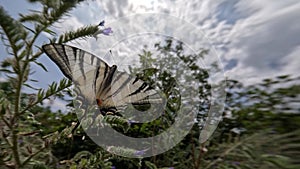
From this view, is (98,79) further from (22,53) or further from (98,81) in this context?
(22,53)

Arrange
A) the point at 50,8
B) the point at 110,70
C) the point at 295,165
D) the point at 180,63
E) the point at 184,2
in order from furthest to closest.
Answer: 1. the point at 180,63
2. the point at 184,2
3. the point at 110,70
4. the point at 50,8
5. the point at 295,165

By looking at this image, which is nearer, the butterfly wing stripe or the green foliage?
the green foliage

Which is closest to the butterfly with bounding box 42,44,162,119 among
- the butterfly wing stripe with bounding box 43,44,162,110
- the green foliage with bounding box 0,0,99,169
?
the butterfly wing stripe with bounding box 43,44,162,110

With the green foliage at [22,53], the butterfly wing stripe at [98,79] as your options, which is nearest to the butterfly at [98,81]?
the butterfly wing stripe at [98,79]

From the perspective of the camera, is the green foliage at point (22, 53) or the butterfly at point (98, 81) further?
the butterfly at point (98, 81)

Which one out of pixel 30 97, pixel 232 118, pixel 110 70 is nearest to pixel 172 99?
pixel 232 118

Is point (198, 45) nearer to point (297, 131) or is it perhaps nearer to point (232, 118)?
point (232, 118)

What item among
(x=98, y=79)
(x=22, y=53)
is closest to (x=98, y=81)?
(x=98, y=79)

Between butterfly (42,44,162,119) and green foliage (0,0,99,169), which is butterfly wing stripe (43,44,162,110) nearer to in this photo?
butterfly (42,44,162,119)

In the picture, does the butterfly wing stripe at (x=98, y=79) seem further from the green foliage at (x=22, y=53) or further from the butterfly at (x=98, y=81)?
the green foliage at (x=22, y=53)
